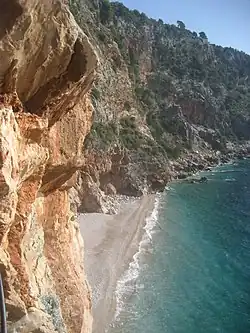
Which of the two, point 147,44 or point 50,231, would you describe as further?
point 147,44

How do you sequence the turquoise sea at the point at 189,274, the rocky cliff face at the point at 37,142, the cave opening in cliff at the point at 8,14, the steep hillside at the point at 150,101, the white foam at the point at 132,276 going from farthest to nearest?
the steep hillside at the point at 150,101 → the white foam at the point at 132,276 → the turquoise sea at the point at 189,274 → the rocky cliff face at the point at 37,142 → the cave opening in cliff at the point at 8,14

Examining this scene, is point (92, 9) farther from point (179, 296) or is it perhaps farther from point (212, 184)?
point (179, 296)

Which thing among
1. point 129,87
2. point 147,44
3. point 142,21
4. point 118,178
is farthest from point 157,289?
point 142,21

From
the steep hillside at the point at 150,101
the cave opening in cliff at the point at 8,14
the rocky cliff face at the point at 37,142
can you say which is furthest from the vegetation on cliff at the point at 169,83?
the cave opening in cliff at the point at 8,14

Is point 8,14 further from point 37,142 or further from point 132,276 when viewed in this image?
point 132,276

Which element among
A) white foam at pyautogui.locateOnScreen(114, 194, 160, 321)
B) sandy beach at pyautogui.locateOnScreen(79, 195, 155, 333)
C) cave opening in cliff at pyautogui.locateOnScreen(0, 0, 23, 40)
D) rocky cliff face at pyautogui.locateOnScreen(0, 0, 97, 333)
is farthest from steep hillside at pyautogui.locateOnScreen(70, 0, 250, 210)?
cave opening in cliff at pyautogui.locateOnScreen(0, 0, 23, 40)

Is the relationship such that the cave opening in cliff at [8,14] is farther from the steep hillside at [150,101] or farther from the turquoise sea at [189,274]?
the steep hillside at [150,101]

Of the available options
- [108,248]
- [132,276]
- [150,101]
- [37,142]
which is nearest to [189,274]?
[132,276]
